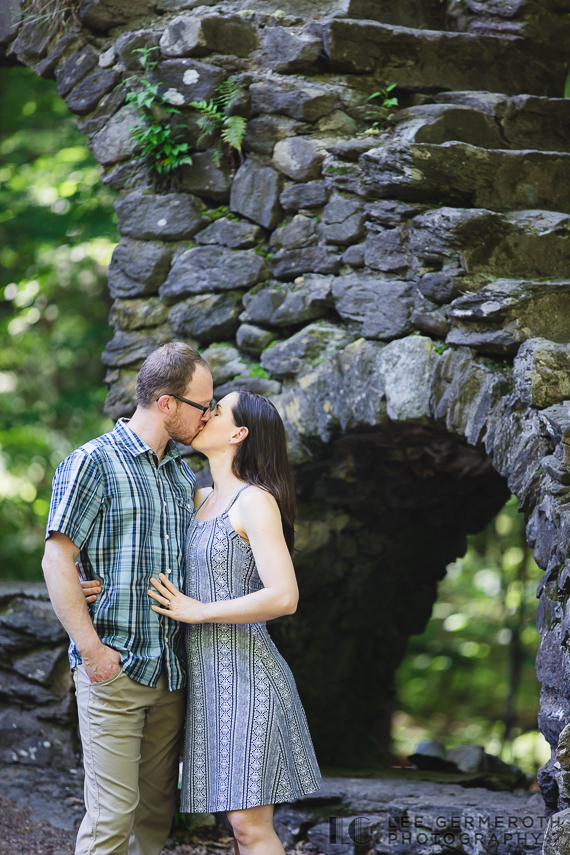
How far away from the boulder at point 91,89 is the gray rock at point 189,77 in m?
0.33

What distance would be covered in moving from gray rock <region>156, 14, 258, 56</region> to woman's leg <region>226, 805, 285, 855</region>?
336cm

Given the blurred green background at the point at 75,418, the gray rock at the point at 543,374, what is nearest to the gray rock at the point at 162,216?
the gray rock at the point at 543,374

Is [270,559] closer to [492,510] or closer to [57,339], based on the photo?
[492,510]

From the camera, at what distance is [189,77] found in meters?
3.80

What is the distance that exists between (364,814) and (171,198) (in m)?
3.23

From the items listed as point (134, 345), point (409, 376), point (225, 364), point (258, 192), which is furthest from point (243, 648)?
point (258, 192)

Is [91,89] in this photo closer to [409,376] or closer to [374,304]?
[374,304]

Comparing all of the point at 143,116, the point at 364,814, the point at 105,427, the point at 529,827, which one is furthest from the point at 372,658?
the point at 105,427

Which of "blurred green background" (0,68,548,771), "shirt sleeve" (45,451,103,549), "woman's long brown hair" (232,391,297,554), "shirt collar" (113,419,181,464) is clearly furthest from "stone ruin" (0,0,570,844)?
"blurred green background" (0,68,548,771)

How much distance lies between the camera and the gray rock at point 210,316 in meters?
3.92

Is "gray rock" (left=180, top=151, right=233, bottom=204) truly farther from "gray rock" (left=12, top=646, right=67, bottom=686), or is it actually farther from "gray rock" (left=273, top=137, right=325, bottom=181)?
"gray rock" (left=12, top=646, right=67, bottom=686)

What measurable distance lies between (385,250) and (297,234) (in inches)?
19.3

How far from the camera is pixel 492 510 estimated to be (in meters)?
5.11

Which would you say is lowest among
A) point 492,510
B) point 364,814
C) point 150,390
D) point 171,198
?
point 364,814
